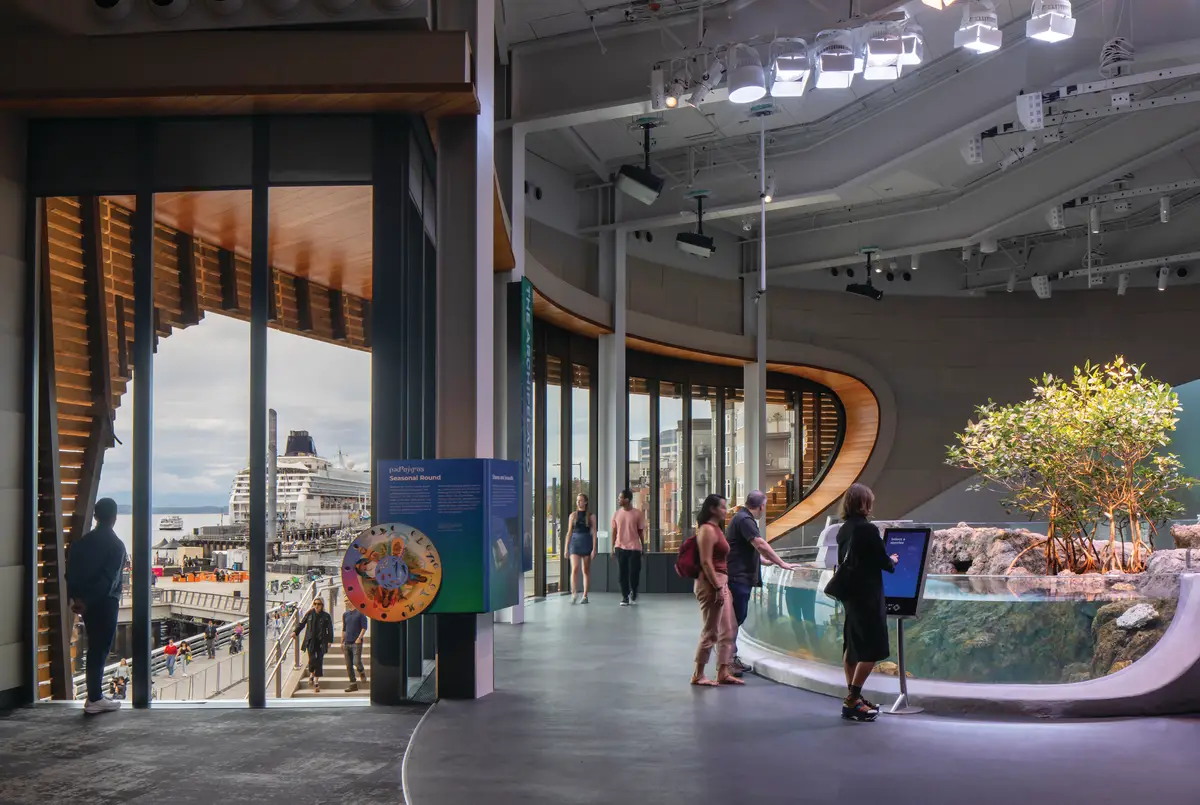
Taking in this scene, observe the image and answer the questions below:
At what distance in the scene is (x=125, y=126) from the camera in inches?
285

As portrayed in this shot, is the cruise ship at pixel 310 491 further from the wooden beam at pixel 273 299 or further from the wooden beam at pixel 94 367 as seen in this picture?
the wooden beam at pixel 94 367

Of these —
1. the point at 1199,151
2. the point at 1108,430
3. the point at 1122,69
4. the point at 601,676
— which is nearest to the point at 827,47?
the point at 1122,69

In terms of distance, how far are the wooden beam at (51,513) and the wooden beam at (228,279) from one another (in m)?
1.21

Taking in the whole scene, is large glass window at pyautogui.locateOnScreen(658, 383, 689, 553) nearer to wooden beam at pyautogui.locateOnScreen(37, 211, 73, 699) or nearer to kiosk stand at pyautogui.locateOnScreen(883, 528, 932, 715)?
kiosk stand at pyautogui.locateOnScreen(883, 528, 932, 715)

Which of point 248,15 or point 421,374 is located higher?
point 248,15

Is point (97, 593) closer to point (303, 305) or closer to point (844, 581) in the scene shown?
point (303, 305)

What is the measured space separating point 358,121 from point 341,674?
361cm

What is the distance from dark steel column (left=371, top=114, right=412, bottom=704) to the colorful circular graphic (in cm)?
20

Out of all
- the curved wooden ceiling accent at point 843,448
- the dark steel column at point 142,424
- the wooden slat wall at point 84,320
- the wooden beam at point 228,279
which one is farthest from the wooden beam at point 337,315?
the curved wooden ceiling accent at point 843,448

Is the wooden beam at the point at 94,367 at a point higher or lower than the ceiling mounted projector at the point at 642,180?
lower

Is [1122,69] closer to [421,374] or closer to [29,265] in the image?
[421,374]

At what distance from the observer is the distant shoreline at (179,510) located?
279 inches

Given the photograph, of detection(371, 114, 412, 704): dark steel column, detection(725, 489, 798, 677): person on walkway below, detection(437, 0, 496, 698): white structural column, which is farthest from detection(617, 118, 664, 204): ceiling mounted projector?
detection(371, 114, 412, 704): dark steel column

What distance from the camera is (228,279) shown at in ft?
23.7
